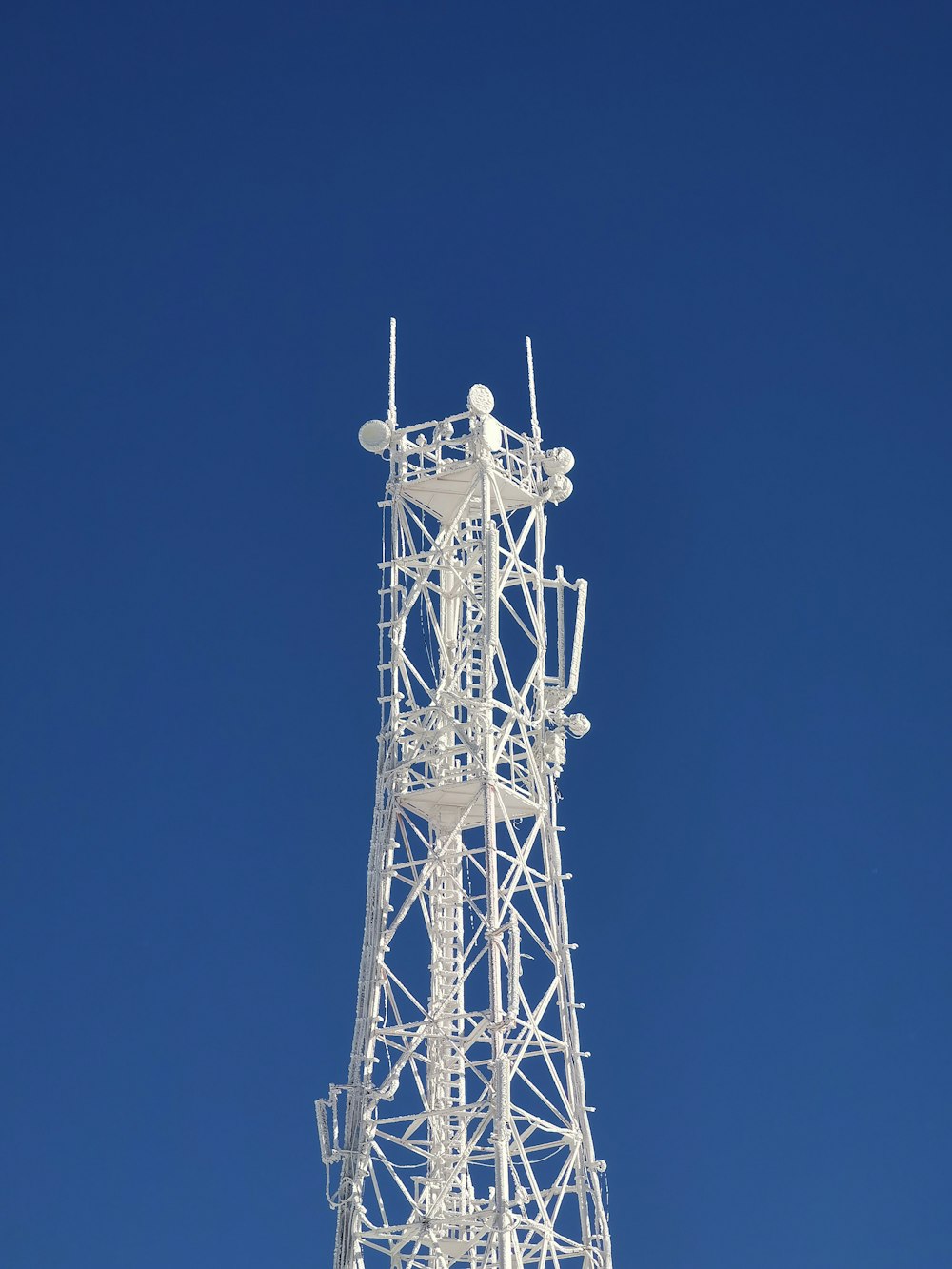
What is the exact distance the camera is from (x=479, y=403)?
167 feet

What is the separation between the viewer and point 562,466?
52188mm

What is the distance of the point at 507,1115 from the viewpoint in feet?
148

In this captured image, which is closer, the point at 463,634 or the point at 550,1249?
the point at 550,1249

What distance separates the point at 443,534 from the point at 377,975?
1136 cm

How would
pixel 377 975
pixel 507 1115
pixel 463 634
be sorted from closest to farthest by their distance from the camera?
1. pixel 507 1115
2. pixel 377 975
3. pixel 463 634

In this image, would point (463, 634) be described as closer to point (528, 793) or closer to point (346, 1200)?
point (528, 793)

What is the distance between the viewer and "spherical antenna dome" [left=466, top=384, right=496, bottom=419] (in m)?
50.9

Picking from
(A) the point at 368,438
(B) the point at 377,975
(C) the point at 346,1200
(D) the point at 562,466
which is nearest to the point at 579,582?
(D) the point at 562,466

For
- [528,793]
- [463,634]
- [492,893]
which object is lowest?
[492,893]

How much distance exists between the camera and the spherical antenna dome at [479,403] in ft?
167

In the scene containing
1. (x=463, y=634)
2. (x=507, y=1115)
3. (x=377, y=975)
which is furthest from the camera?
(x=463, y=634)

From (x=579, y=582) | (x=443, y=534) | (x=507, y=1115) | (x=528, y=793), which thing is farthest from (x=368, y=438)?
(x=507, y=1115)

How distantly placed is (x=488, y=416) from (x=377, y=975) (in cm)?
1394

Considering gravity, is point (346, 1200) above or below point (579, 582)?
below
